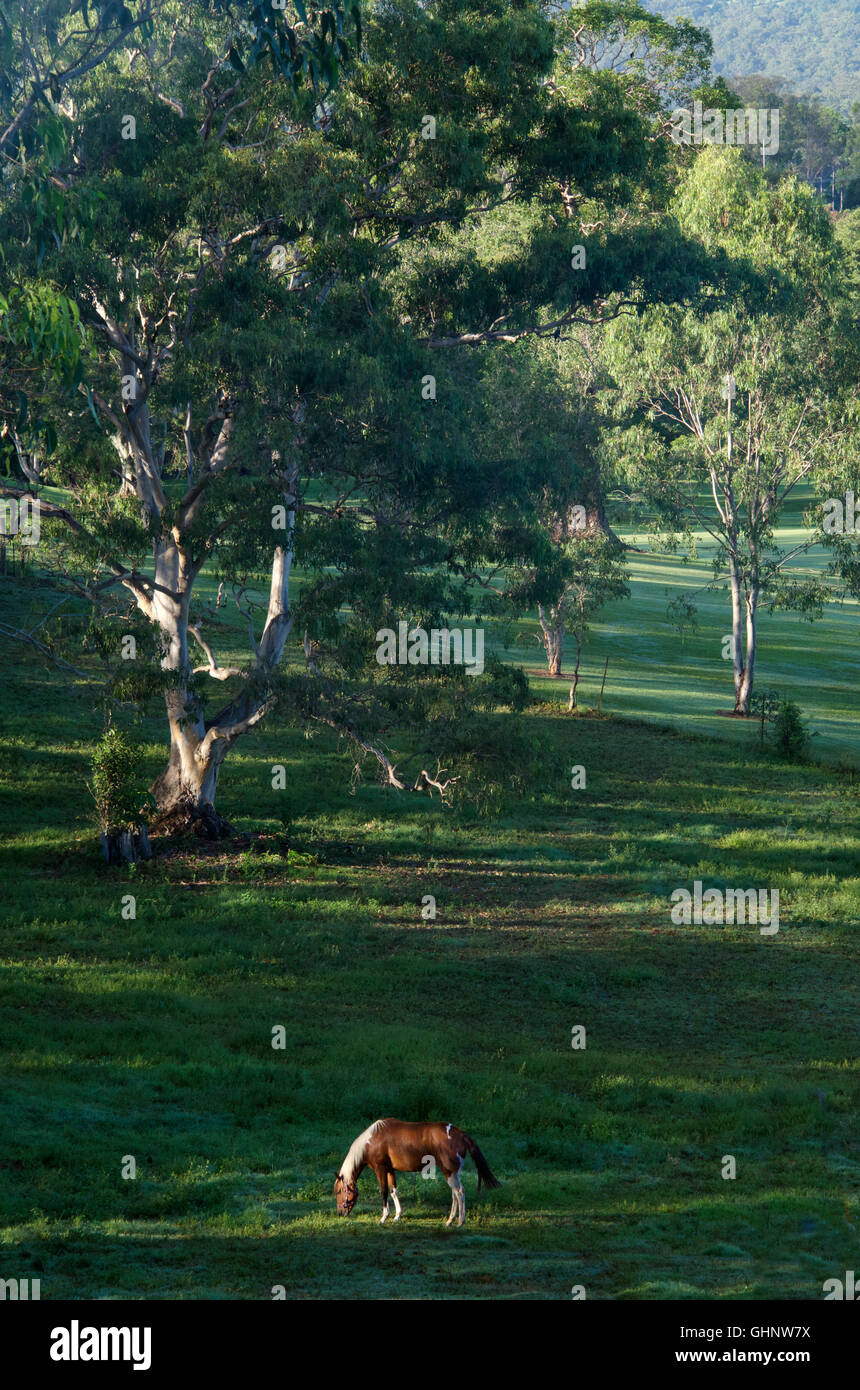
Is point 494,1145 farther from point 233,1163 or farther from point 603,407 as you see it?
point 603,407

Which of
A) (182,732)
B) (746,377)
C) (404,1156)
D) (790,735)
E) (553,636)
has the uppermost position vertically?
(746,377)

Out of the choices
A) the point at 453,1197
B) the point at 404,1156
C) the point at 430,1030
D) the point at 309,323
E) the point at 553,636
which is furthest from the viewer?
the point at 553,636

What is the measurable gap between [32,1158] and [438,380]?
17.8m

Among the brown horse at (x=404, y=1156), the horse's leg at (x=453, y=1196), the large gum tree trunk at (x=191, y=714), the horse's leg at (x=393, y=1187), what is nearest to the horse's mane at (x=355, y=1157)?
the brown horse at (x=404, y=1156)

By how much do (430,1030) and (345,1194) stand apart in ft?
25.9

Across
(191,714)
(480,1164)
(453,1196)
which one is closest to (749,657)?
(191,714)

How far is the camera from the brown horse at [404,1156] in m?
11.8

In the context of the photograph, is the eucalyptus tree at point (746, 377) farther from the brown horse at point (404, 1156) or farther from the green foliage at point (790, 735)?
the brown horse at point (404, 1156)

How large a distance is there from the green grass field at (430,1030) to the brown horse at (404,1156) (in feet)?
1.01

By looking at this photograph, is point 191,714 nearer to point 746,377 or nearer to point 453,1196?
point 453,1196

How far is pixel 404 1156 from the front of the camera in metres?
12.0

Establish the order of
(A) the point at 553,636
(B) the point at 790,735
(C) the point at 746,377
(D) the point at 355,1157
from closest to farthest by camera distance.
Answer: (D) the point at 355,1157 < (B) the point at 790,735 < (C) the point at 746,377 < (A) the point at 553,636

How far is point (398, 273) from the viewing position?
29.7 m

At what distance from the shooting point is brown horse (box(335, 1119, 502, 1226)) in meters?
11.8
